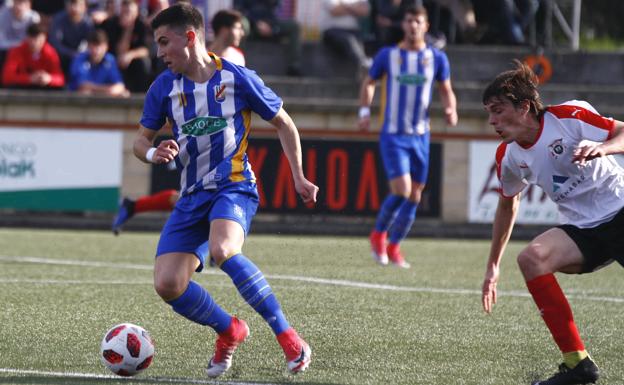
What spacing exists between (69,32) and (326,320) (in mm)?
10495

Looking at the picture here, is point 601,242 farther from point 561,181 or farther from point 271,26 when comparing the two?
point 271,26

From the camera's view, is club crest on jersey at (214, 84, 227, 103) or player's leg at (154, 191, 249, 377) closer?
player's leg at (154, 191, 249, 377)

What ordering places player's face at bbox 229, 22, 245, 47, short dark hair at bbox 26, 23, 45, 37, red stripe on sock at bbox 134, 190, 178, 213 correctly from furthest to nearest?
short dark hair at bbox 26, 23, 45, 37 < red stripe on sock at bbox 134, 190, 178, 213 < player's face at bbox 229, 22, 245, 47

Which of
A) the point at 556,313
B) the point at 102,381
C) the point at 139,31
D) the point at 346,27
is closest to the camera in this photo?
the point at 102,381

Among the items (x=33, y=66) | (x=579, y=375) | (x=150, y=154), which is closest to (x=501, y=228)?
(x=579, y=375)

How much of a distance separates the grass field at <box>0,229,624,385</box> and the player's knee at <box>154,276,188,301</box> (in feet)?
1.16

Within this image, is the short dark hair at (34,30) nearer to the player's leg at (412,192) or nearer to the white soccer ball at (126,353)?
the player's leg at (412,192)

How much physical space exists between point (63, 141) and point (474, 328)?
353 inches

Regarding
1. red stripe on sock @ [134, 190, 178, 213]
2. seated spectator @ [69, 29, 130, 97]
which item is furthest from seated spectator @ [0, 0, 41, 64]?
red stripe on sock @ [134, 190, 178, 213]

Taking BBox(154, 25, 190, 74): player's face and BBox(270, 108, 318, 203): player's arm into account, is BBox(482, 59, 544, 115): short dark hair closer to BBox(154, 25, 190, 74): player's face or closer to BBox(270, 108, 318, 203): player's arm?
BBox(270, 108, 318, 203): player's arm

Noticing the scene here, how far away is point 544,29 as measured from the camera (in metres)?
18.1

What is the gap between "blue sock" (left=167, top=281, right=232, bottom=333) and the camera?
18.1 feet

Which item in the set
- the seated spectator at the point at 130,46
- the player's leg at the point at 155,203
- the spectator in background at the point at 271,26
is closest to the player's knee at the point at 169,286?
the player's leg at the point at 155,203

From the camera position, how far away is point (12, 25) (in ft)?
54.6
